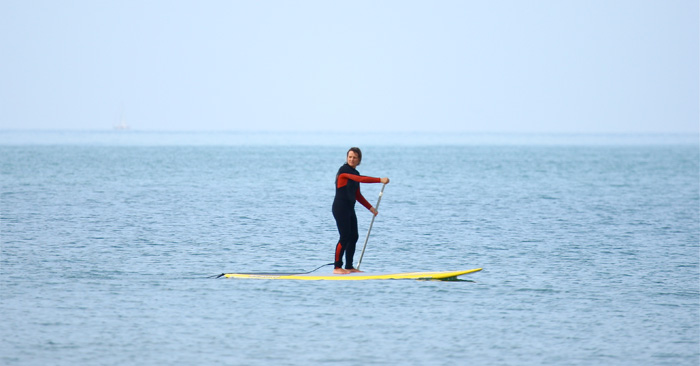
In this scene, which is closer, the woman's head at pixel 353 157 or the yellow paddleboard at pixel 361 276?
the woman's head at pixel 353 157

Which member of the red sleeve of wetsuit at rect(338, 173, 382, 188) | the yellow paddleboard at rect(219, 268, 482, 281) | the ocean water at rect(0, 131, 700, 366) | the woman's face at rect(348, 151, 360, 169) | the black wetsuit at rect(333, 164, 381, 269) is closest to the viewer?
the ocean water at rect(0, 131, 700, 366)

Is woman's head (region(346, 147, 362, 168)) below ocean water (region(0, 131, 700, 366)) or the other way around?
the other way around

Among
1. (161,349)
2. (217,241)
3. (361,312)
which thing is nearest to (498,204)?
(217,241)

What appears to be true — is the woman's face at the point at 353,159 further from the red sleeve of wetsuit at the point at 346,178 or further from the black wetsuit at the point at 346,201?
the red sleeve of wetsuit at the point at 346,178

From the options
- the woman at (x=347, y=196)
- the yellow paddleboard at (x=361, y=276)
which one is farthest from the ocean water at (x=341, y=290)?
the woman at (x=347, y=196)

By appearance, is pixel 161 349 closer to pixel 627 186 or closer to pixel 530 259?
pixel 530 259

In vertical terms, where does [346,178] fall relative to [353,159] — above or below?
below

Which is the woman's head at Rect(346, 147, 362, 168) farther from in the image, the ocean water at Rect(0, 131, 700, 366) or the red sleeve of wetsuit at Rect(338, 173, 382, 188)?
the ocean water at Rect(0, 131, 700, 366)

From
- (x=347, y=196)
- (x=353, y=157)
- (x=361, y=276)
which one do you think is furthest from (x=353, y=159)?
(x=361, y=276)

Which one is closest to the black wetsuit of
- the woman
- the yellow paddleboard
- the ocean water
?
the woman

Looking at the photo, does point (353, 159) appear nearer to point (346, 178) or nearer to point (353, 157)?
point (353, 157)

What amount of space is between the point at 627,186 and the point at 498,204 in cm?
1706

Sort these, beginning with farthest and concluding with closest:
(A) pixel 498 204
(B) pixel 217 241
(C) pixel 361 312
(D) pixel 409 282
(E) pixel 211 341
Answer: (A) pixel 498 204
(B) pixel 217 241
(D) pixel 409 282
(C) pixel 361 312
(E) pixel 211 341

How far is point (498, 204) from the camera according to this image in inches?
1431
